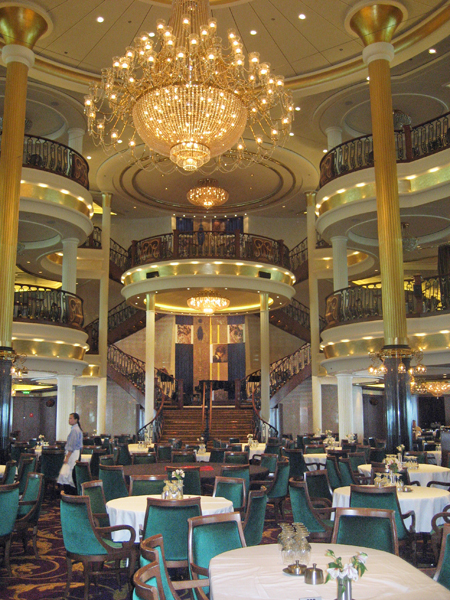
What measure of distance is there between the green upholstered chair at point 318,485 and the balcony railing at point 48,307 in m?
8.42

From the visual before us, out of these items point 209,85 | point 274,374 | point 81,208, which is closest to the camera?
point 209,85

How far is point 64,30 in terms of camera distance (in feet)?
40.2

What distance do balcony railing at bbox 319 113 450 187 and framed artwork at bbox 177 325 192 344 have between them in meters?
11.5

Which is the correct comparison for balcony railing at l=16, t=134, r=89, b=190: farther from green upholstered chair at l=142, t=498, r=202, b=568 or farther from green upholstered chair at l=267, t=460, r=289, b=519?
green upholstered chair at l=142, t=498, r=202, b=568

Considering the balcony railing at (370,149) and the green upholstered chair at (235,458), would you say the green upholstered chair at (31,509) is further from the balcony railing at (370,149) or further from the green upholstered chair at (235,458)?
the balcony railing at (370,149)

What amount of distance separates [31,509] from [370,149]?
1051 cm

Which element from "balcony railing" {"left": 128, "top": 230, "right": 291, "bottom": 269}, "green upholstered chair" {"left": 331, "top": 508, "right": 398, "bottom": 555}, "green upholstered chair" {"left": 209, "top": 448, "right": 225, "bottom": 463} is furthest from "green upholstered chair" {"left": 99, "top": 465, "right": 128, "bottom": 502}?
"balcony railing" {"left": 128, "top": 230, "right": 291, "bottom": 269}

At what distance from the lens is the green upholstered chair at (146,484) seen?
627 centimetres

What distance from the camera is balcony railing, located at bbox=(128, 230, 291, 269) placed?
17.6 meters

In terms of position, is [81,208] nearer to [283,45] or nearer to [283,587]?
[283,45]

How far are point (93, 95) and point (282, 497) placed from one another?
5840mm

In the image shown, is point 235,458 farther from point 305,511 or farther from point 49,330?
point 49,330

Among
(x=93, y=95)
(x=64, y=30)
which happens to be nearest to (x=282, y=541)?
(x=93, y=95)

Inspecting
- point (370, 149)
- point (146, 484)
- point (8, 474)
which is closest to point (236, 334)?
point (370, 149)
